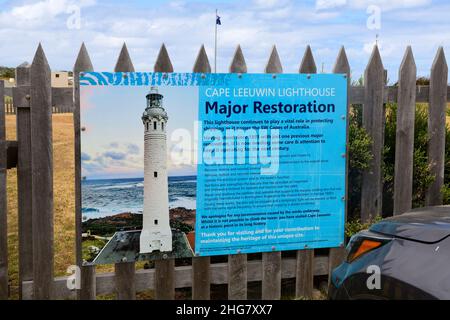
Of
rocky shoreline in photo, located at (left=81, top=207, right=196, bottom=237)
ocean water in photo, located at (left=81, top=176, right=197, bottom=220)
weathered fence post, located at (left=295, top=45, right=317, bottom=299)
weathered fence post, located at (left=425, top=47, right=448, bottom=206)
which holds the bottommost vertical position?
weathered fence post, located at (left=295, top=45, right=317, bottom=299)

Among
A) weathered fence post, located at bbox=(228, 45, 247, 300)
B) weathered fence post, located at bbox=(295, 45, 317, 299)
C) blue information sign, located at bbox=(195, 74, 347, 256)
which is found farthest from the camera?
weathered fence post, located at bbox=(295, 45, 317, 299)

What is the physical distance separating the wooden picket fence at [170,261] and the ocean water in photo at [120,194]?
0.10 meters

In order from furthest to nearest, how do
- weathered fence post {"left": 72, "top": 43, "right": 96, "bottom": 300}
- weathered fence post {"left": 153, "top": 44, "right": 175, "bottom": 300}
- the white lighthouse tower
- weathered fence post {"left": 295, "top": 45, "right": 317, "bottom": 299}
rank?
1. weathered fence post {"left": 295, "top": 45, "right": 317, "bottom": 299}
2. weathered fence post {"left": 153, "top": 44, "right": 175, "bottom": 300}
3. the white lighthouse tower
4. weathered fence post {"left": 72, "top": 43, "right": 96, "bottom": 300}

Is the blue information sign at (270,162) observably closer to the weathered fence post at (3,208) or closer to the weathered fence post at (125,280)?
the weathered fence post at (125,280)

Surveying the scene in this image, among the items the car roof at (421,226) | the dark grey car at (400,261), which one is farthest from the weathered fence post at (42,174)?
the car roof at (421,226)

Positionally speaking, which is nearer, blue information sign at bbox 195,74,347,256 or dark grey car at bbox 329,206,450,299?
dark grey car at bbox 329,206,450,299

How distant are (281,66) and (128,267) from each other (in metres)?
2.21

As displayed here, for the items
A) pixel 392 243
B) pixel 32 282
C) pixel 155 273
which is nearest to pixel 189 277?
pixel 155 273

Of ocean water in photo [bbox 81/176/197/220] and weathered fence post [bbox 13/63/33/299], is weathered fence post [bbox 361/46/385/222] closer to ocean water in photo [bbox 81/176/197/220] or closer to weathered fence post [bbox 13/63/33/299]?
ocean water in photo [bbox 81/176/197/220]

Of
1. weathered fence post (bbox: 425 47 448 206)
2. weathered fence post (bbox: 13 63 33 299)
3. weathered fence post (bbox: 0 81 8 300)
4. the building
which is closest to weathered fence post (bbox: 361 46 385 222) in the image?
weathered fence post (bbox: 425 47 448 206)

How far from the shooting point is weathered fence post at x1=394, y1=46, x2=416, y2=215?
5.22m

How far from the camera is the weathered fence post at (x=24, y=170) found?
437 cm

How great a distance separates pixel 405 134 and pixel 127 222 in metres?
2.79

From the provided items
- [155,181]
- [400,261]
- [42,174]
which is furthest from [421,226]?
[42,174]
